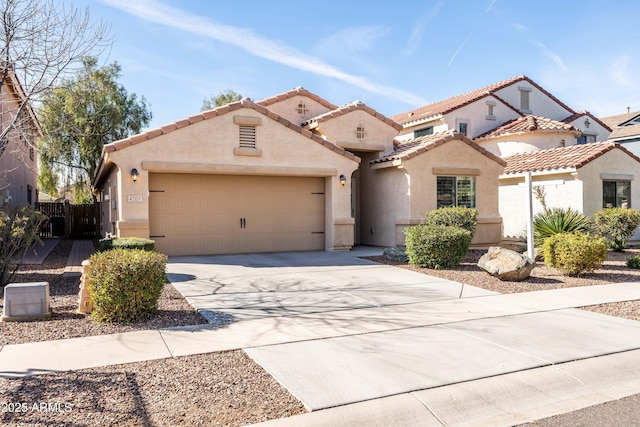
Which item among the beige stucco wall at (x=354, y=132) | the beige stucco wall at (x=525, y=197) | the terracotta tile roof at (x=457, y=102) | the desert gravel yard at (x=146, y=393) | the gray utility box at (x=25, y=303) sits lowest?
the desert gravel yard at (x=146, y=393)

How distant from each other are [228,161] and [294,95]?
6.91 metres

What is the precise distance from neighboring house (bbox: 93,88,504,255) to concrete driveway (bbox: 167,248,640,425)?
4.31 m

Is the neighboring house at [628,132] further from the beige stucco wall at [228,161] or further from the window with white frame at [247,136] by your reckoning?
the window with white frame at [247,136]

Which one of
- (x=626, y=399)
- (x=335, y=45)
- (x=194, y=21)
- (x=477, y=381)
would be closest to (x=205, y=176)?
(x=194, y=21)

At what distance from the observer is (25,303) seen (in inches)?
267

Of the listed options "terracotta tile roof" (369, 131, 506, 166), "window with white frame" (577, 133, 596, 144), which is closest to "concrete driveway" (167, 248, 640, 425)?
"terracotta tile roof" (369, 131, 506, 166)

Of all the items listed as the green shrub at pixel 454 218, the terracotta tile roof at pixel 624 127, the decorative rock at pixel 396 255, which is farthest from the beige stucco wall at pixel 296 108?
the terracotta tile roof at pixel 624 127

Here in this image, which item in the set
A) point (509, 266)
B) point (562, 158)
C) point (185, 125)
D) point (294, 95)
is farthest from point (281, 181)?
point (562, 158)

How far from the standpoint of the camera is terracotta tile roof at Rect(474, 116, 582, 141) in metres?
23.5

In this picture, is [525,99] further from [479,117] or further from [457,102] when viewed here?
[457,102]

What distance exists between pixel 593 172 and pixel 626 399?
16.0 meters

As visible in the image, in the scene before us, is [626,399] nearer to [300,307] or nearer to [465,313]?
[465,313]

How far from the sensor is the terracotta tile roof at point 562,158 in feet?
58.7

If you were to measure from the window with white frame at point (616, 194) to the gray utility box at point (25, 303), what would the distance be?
1922cm
